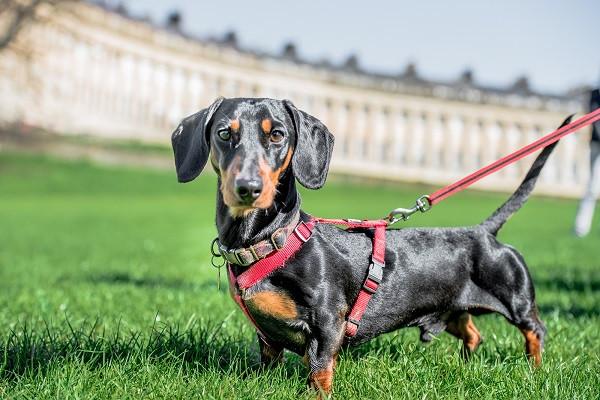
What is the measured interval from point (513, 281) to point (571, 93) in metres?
87.4

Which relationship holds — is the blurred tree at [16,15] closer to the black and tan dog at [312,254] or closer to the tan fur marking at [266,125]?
the black and tan dog at [312,254]

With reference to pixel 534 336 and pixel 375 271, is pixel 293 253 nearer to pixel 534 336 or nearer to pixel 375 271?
pixel 375 271

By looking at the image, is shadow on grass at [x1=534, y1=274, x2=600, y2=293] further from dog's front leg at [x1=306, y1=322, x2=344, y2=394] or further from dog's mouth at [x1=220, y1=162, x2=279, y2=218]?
dog's mouth at [x1=220, y1=162, x2=279, y2=218]

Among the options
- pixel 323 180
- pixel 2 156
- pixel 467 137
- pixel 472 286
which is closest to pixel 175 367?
pixel 323 180

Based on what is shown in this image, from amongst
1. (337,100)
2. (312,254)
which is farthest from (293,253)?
(337,100)

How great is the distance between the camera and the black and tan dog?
341cm

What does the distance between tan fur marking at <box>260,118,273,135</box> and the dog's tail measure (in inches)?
64.0

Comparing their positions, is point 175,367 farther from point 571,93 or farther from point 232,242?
point 571,93

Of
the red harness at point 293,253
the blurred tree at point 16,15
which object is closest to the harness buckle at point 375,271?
the red harness at point 293,253

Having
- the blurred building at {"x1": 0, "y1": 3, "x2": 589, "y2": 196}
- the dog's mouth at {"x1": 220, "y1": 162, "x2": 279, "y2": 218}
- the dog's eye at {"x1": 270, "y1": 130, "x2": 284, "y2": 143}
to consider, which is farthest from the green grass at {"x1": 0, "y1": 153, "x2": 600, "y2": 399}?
the blurred building at {"x1": 0, "y1": 3, "x2": 589, "y2": 196}

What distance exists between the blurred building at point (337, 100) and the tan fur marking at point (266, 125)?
74363mm

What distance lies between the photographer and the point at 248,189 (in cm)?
314

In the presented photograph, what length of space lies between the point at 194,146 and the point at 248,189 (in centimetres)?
61

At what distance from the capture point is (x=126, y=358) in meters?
3.82
